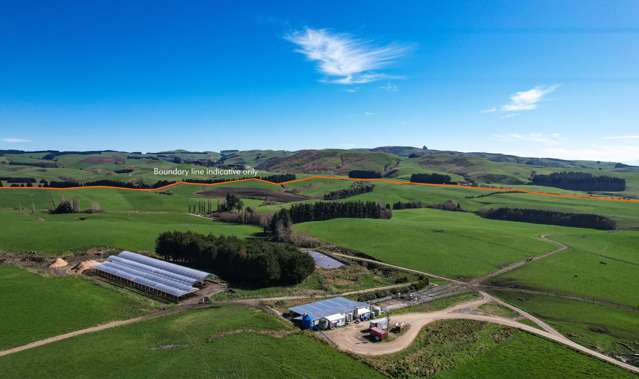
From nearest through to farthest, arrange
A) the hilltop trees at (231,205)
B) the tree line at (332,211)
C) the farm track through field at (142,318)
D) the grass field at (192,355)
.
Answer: the grass field at (192,355), the farm track through field at (142,318), the tree line at (332,211), the hilltop trees at (231,205)

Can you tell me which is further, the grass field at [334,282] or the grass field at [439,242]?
the grass field at [439,242]

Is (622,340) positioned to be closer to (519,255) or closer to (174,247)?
(519,255)

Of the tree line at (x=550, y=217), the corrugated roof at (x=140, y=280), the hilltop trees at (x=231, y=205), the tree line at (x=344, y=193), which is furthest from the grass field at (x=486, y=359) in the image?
the tree line at (x=344, y=193)

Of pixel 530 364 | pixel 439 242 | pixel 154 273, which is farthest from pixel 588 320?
pixel 154 273

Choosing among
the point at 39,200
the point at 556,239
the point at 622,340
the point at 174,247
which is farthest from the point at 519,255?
the point at 39,200

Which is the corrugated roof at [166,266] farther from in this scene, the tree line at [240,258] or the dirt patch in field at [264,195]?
the dirt patch in field at [264,195]

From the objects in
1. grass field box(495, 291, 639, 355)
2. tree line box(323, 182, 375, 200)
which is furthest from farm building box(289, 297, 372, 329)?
tree line box(323, 182, 375, 200)
